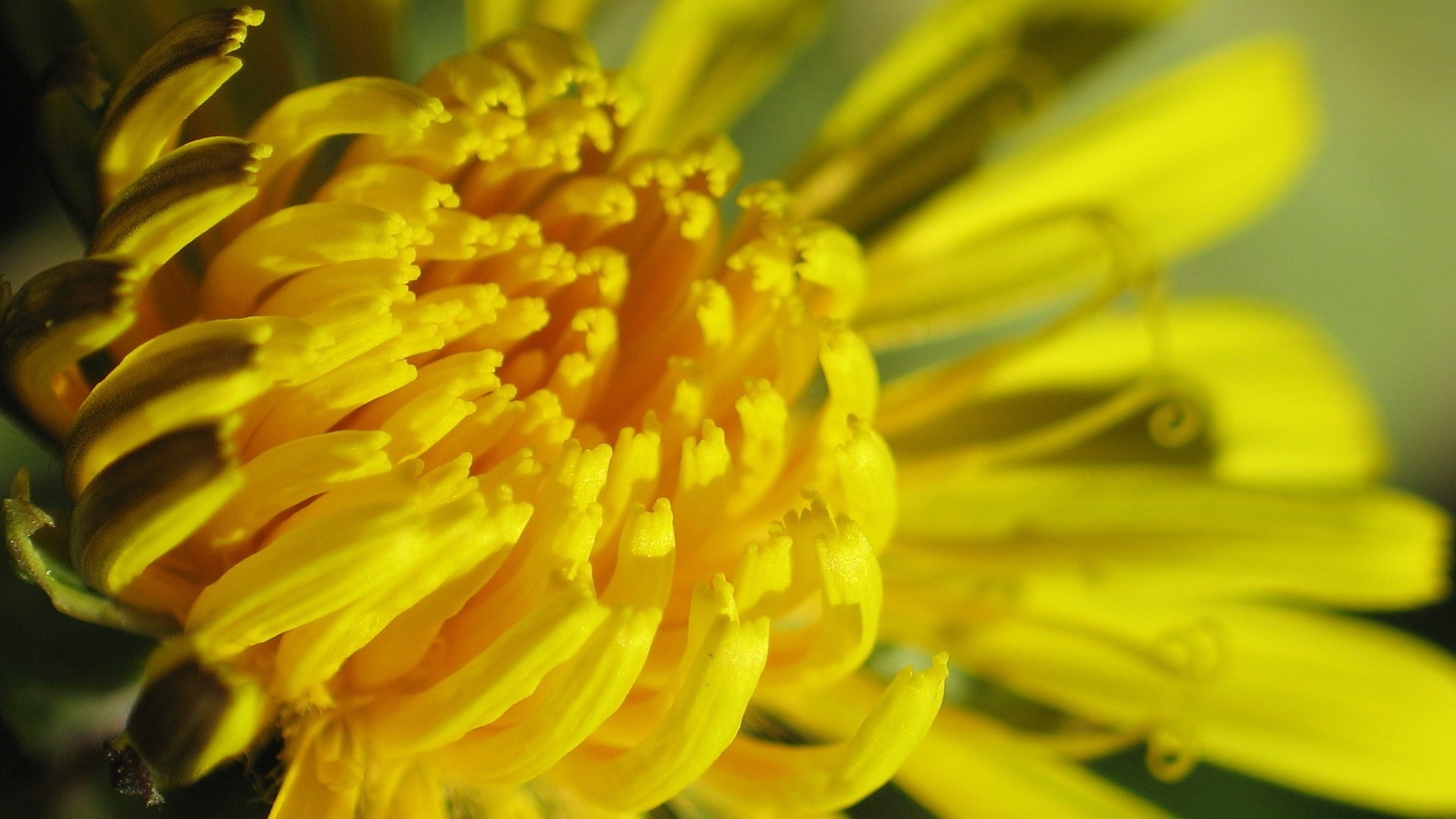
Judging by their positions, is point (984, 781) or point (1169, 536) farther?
point (1169, 536)

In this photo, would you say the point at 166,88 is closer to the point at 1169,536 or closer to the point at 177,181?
the point at 177,181

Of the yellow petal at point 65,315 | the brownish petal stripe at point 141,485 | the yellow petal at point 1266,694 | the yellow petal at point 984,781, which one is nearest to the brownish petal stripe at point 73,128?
the yellow petal at point 65,315

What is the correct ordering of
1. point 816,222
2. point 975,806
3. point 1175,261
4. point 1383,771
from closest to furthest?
point 816,222 < point 975,806 < point 1383,771 < point 1175,261

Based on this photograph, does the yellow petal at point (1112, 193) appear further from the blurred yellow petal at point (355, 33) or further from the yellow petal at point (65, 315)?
the yellow petal at point (65, 315)

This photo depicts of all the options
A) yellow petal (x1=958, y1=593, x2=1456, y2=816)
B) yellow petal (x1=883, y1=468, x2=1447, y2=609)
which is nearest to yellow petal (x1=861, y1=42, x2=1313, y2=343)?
yellow petal (x1=883, y1=468, x2=1447, y2=609)

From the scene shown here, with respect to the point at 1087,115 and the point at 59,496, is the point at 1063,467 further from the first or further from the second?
the point at 59,496

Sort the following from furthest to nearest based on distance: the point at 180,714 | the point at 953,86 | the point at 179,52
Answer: the point at 953,86, the point at 179,52, the point at 180,714

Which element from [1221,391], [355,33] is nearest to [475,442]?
[355,33]

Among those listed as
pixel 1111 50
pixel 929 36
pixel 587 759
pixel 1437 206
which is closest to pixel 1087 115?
pixel 1111 50
